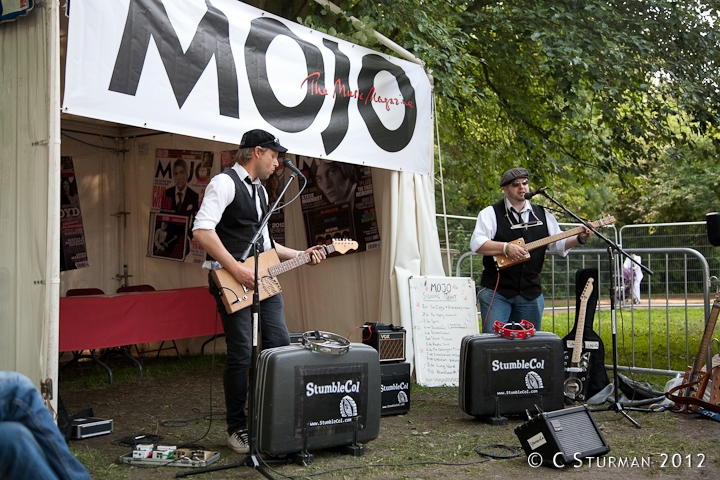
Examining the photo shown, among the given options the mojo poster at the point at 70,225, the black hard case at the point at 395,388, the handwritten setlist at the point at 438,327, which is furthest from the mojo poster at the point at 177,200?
the black hard case at the point at 395,388

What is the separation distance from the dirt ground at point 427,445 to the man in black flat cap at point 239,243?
1.48 feet

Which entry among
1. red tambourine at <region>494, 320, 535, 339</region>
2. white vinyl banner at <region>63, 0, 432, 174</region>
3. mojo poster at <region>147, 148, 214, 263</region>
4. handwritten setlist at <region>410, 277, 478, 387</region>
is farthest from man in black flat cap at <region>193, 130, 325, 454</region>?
mojo poster at <region>147, 148, 214, 263</region>

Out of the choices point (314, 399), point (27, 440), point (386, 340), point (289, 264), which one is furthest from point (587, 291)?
point (27, 440)

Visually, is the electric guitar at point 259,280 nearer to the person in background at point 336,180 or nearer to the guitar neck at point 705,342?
the person in background at point 336,180

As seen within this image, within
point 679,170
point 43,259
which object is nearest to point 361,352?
point 43,259

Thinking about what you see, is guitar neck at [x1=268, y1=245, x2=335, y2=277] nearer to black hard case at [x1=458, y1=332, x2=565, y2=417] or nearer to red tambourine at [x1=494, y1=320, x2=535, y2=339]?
black hard case at [x1=458, y1=332, x2=565, y2=417]

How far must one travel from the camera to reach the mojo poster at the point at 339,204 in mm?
7332

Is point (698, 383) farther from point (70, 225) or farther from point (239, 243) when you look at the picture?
point (70, 225)

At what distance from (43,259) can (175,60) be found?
159cm

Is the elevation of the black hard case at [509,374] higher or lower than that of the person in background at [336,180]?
lower

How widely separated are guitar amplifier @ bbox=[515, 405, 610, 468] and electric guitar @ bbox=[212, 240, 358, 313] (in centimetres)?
170

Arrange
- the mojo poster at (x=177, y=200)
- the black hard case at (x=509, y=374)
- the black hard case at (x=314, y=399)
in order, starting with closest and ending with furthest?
the black hard case at (x=314, y=399)
the black hard case at (x=509, y=374)
the mojo poster at (x=177, y=200)

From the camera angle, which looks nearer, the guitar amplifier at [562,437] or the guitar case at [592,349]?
the guitar amplifier at [562,437]

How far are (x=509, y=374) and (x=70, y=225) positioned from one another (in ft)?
18.3
